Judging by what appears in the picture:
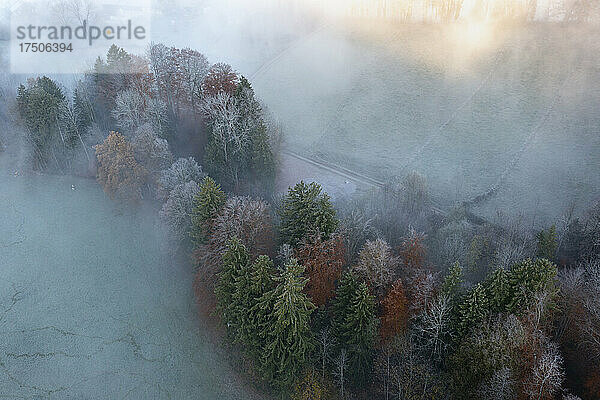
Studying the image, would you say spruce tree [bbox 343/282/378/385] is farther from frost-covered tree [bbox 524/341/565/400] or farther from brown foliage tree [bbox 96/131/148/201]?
brown foliage tree [bbox 96/131/148/201]

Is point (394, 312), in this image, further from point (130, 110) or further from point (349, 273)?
point (130, 110)

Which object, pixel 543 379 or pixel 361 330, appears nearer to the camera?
pixel 543 379

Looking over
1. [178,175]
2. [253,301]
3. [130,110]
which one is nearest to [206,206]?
[253,301]

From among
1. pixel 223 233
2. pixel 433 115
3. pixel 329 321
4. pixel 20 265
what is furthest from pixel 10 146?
pixel 433 115

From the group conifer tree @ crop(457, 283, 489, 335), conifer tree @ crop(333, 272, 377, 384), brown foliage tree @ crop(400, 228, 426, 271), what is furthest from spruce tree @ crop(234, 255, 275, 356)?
conifer tree @ crop(457, 283, 489, 335)

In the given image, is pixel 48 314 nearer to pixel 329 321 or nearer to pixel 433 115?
pixel 329 321

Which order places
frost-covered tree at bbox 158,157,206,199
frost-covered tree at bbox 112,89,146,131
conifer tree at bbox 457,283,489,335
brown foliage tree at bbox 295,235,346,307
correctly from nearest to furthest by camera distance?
conifer tree at bbox 457,283,489,335 → brown foliage tree at bbox 295,235,346,307 → frost-covered tree at bbox 158,157,206,199 → frost-covered tree at bbox 112,89,146,131
